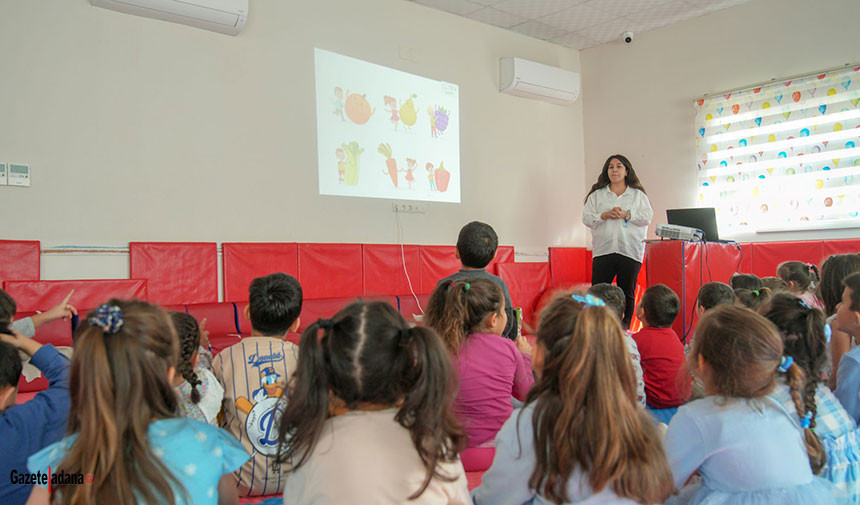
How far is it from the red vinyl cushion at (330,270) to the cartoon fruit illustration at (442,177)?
953mm

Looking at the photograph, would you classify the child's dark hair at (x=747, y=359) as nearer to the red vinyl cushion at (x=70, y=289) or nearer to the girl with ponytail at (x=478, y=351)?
the girl with ponytail at (x=478, y=351)

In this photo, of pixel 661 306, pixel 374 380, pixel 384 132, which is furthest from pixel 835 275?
pixel 384 132

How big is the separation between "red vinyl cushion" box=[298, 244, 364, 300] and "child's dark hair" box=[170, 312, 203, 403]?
2530 millimetres

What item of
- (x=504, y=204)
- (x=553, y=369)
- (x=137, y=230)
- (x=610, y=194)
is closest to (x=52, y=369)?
(x=553, y=369)

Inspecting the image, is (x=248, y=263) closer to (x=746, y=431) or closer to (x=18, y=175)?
(x=18, y=175)

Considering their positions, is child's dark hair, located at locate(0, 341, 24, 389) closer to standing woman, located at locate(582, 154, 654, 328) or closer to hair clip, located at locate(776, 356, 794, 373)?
hair clip, located at locate(776, 356, 794, 373)

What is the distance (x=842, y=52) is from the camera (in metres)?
4.60

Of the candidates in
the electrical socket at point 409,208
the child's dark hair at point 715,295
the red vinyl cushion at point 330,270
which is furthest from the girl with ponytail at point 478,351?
the electrical socket at point 409,208

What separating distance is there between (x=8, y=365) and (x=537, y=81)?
5107 mm

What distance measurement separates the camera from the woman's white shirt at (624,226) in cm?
449

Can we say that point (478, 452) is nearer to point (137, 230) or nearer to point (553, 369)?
point (553, 369)

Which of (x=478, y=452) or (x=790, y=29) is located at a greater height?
(x=790, y=29)

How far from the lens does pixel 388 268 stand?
4715mm

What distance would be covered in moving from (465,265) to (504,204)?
2.93 meters
